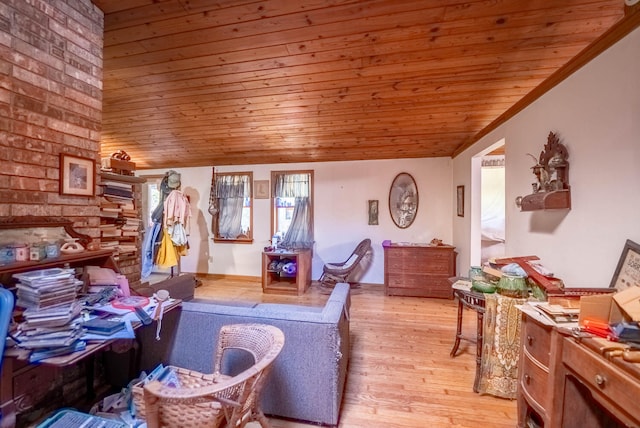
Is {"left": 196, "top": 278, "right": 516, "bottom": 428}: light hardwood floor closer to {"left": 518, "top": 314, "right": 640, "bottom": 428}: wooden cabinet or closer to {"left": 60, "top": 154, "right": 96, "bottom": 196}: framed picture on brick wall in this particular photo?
{"left": 518, "top": 314, "right": 640, "bottom": 428}: wooden cabinet

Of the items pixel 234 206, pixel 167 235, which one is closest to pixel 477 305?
pixel 167 235

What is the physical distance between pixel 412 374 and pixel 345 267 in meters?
2.34

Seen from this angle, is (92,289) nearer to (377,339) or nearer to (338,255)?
(377,339)

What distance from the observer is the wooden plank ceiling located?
6.36 ft

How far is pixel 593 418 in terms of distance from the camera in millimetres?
1171

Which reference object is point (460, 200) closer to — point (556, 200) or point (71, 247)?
point (556, 200)

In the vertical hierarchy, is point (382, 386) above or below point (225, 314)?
below

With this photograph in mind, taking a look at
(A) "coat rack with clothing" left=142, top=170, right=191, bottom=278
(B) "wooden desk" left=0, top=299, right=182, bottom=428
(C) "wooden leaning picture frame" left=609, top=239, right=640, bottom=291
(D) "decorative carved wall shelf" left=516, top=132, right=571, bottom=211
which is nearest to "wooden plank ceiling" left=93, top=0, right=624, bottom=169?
(D) "decorative carved wall shelf" left=516, top=132, right=571, bottom=211

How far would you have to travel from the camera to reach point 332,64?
8.23ft

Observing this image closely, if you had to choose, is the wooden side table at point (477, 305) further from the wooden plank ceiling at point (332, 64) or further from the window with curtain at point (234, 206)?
the window with curtain at point (234, 206)

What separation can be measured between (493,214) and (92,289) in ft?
18.7

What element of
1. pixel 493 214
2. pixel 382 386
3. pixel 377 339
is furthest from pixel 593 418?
pixel 493 214

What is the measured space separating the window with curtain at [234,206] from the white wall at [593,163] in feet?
14.6

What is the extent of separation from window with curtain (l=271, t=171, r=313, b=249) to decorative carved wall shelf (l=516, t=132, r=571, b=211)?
353 cm
